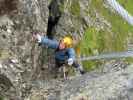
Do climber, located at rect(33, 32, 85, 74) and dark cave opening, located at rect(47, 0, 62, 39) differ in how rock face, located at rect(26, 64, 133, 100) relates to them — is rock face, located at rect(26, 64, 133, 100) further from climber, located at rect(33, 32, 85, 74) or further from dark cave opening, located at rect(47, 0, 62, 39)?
dark cave opening, located at rect(47, 0, 62, 39)

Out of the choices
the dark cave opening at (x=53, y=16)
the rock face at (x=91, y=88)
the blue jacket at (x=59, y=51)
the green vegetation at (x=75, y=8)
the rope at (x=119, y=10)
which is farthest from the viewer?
the rope at (x=119, y=10)

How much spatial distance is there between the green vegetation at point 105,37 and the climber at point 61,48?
216 inches

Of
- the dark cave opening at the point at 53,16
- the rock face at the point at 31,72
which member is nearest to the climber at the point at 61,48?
the rock face at the point at 31,72

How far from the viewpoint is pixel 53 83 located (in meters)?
23.6

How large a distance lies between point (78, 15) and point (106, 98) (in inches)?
385

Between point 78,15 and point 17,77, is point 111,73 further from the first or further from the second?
point 78,15

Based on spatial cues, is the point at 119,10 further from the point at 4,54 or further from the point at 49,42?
the point at 4,54

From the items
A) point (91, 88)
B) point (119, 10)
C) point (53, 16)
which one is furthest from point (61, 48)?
point (119, 10)

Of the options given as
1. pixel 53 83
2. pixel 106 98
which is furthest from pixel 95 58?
pixel 106 98

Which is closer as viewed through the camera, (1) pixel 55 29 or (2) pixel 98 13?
(1) pixel 55 29

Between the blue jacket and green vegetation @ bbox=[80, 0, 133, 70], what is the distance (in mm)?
5633

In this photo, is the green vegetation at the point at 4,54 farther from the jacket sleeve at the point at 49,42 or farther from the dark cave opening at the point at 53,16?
the dark cave opening at the point at 53,16

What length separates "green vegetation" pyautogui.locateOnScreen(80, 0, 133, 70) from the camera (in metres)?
31.4

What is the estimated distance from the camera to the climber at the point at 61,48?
23.6 m
